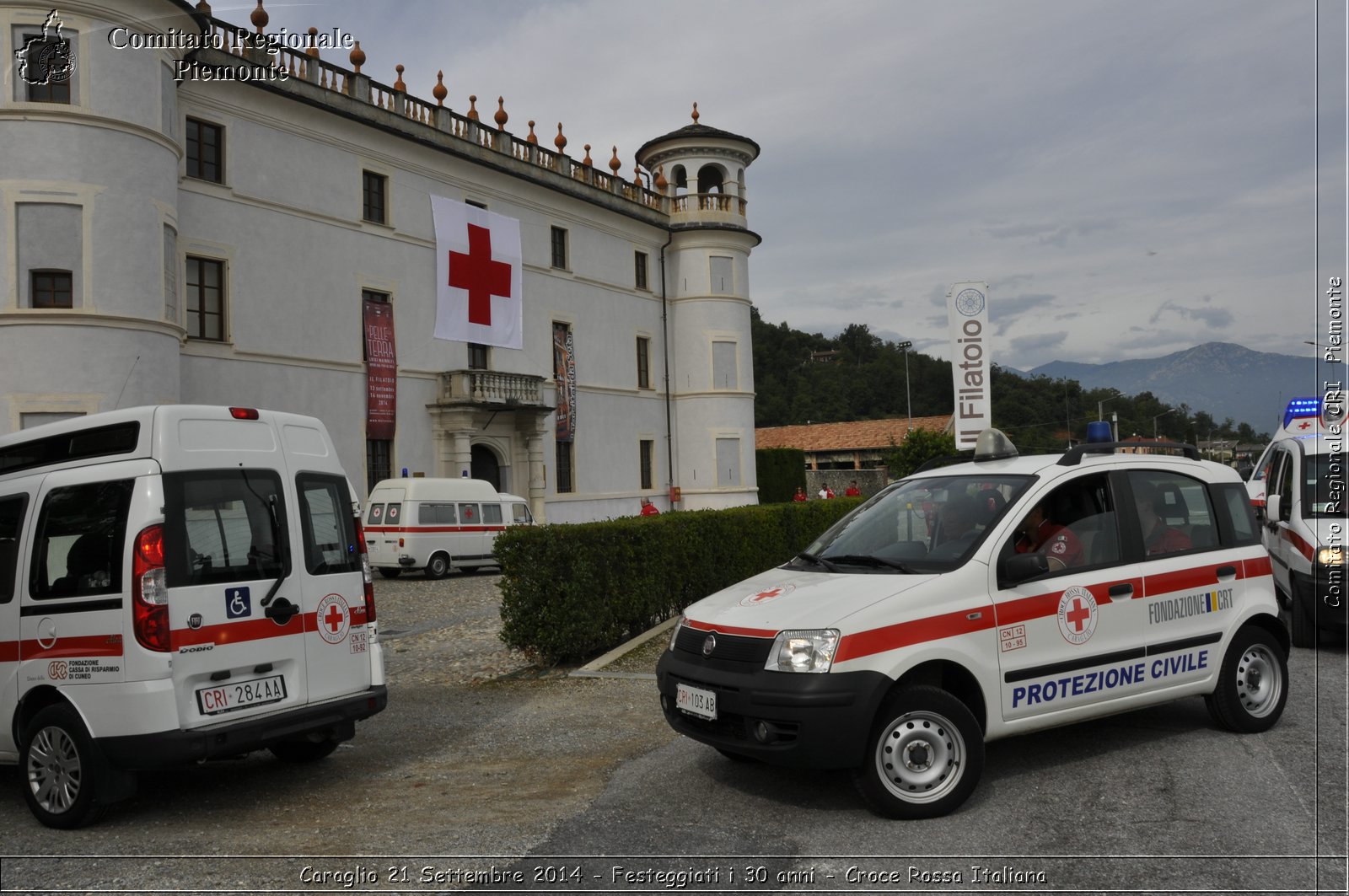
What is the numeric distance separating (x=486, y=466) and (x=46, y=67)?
54.1 feet

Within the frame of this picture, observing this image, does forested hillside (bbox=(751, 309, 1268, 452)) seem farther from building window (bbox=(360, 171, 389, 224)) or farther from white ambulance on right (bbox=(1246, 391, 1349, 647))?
white ambulance on right (bbox=(1246, 391, 1349, 647))

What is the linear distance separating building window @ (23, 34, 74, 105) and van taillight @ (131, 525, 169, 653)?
61.8ft

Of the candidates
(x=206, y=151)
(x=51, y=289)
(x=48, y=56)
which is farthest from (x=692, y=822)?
(x=206, y=151)

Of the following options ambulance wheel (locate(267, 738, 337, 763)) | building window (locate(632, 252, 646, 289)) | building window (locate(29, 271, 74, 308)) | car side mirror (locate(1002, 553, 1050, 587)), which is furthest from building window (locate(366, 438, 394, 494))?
car side mirror (locate(1002, 553, 1050, 587))

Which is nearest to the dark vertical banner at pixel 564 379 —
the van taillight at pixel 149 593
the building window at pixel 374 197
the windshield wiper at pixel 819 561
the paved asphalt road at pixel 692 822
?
the building window at pixel 374 197

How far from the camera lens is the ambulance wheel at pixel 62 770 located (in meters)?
5.66

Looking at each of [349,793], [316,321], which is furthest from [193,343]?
[349,793]

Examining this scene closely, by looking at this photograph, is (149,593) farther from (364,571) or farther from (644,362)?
(644,362)

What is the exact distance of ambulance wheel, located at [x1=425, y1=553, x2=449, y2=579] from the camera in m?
25.7

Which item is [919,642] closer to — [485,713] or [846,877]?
[846,877]

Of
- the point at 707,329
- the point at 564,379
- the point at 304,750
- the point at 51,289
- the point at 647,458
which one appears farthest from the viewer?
the point at 707,329

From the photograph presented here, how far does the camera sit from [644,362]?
40344 millimetres

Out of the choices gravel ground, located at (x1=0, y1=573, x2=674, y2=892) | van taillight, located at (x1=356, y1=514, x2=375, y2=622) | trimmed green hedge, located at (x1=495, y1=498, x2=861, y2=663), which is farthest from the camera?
trimmed green hedge, located at (x1=495, y1=498, x2=861, y2=663)

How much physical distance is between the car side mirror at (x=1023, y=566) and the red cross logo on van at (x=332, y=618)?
406cm
